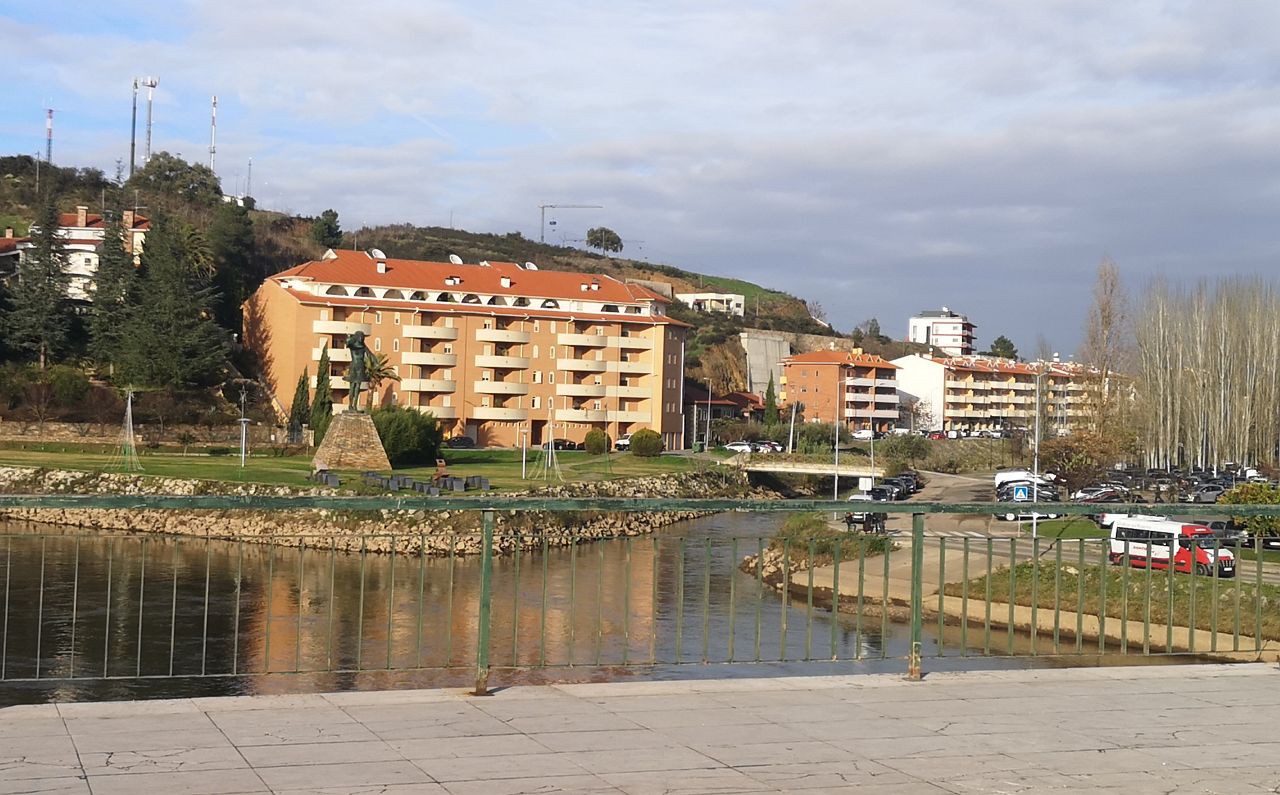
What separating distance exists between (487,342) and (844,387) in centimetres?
4464

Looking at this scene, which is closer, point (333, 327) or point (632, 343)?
point (333, 327)

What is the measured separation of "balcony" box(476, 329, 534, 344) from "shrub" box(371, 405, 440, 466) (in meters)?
20.1

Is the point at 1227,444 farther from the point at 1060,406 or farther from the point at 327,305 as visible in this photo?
the point at 327,305

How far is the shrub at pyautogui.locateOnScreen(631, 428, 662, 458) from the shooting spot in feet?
272

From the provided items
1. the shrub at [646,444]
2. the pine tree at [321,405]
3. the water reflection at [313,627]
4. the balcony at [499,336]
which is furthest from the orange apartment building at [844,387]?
the water reflection at [313,627]

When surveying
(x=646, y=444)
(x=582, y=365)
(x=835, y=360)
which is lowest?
(x=646, y=444)

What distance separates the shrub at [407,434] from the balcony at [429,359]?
17285 mm

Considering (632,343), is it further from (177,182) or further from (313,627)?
(313,627)

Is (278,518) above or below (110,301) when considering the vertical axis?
below

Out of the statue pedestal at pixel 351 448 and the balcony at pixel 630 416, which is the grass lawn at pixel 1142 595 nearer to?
the statue pedestal at pixel 351 448

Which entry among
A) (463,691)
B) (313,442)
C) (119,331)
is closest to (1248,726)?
(463,691)

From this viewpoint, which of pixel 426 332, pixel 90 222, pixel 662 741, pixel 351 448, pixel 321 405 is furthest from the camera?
pixel 90 222

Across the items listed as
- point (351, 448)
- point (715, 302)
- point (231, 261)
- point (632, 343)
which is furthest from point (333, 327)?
point (715, 302)

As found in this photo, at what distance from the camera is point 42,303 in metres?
75.2
